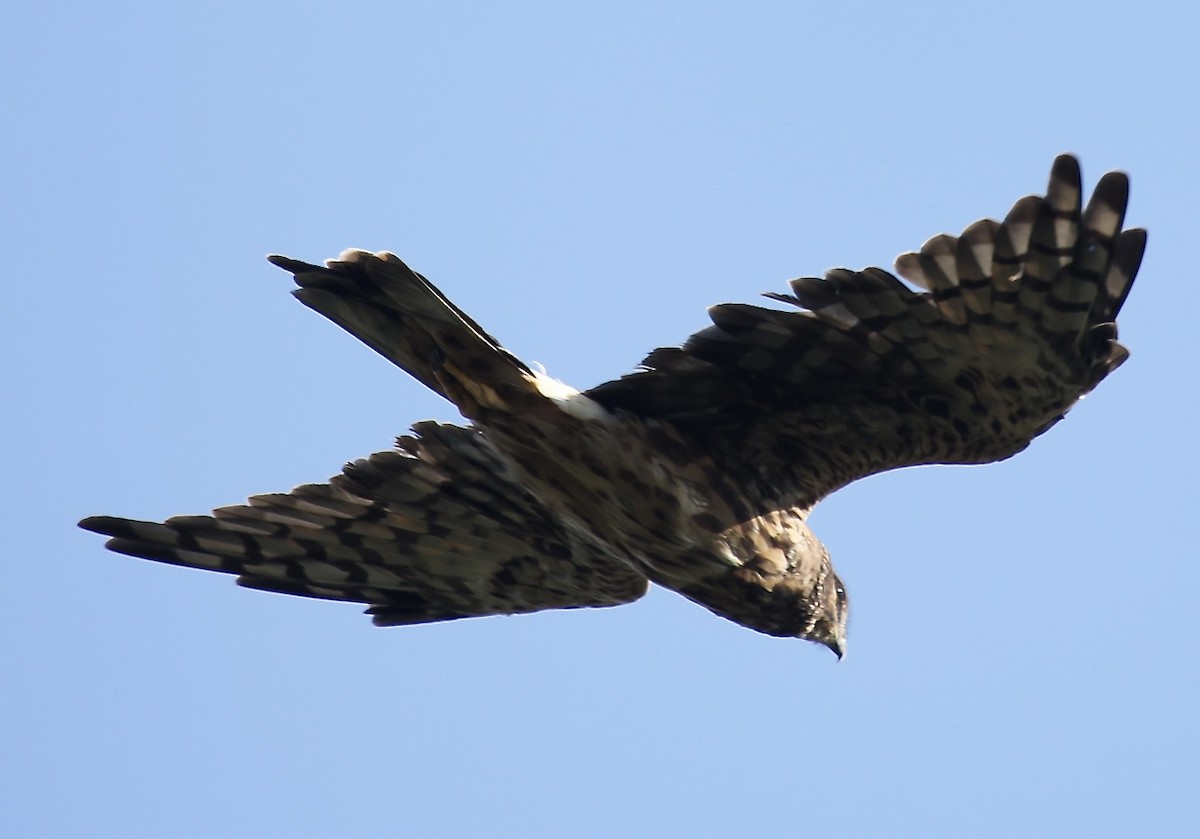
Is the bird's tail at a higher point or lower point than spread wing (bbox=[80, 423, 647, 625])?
higher

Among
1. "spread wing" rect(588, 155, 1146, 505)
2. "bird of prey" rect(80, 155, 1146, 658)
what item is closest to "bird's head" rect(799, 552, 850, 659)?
"bird of prey" rect(80, 155, 1146, 658)

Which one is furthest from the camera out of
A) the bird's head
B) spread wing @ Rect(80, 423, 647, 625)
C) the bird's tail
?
spread wing @ Rect(80, 423, 647, 625)

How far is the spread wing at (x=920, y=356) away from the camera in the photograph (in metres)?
7.09

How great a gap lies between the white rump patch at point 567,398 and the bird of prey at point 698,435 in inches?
0.4

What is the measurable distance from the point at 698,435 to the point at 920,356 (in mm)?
1127

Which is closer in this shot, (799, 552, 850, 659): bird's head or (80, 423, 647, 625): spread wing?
(799, 552, 850, 659): bird's head

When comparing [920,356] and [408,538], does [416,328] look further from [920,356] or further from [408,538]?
[920,356]

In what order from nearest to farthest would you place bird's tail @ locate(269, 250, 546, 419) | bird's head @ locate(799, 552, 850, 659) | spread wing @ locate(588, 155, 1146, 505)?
1. spread wing @ locate(588, 155, 1146, 505)
2. bird's tail @ locate(269, 250, 546, 419)
3. bird's head @ locate(799, 552, 850, 659)

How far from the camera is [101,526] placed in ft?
26.9

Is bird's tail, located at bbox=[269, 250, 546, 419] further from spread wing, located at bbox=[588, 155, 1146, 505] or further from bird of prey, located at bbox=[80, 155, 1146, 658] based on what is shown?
spread wing, located at bbox=[588, 155, 1146, 505]

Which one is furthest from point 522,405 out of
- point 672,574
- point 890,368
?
point 890,368

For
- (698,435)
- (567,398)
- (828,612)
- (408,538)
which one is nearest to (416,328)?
(567,398)

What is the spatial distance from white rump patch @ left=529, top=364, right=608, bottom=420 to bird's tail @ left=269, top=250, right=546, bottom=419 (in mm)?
27

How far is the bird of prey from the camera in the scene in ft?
23.5
